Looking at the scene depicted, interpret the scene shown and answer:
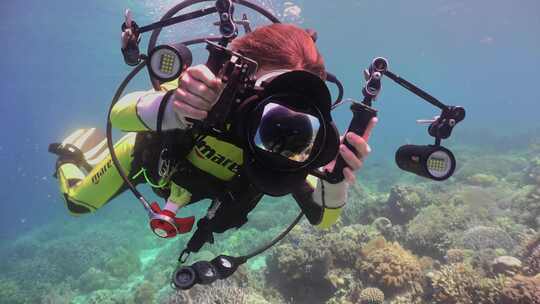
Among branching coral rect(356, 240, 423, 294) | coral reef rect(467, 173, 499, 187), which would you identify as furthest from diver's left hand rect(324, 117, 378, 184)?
coral reef rect(467, 173, 499, 187)

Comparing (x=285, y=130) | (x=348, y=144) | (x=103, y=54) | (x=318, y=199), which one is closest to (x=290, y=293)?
(x=318, y=199)

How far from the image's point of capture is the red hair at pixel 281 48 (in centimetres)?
209

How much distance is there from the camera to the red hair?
2.09m

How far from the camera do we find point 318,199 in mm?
2979

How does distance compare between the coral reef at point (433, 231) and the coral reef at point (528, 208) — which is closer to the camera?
the coral reef at point (433, 231)

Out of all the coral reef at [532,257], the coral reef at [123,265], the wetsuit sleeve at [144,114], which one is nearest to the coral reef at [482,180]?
the coral reef at [532,257]

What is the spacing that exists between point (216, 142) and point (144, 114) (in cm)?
68

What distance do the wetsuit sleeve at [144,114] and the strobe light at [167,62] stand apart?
0.14 metres

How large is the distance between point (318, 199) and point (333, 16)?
139 ft

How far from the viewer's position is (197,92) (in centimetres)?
153

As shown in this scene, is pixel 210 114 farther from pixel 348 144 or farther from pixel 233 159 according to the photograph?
pixel 233 159

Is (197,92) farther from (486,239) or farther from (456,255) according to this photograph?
(486,239)

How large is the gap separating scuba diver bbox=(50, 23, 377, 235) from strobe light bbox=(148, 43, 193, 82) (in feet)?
0.18

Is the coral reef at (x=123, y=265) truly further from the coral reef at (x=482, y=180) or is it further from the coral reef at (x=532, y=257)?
the coral reef at (x=482, y=180)
